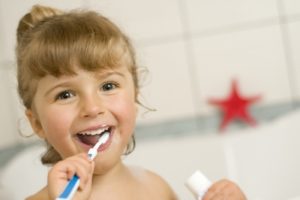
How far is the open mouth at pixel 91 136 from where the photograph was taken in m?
0.74

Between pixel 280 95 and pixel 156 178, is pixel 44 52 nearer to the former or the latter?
pixel 156 178

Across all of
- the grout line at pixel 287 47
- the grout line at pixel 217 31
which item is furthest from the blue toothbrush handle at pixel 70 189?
the grout line at pixel 287 47

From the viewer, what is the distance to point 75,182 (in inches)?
25.5

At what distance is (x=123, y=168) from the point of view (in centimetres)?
95

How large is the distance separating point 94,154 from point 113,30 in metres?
0.24

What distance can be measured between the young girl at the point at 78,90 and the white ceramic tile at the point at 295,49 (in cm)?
59

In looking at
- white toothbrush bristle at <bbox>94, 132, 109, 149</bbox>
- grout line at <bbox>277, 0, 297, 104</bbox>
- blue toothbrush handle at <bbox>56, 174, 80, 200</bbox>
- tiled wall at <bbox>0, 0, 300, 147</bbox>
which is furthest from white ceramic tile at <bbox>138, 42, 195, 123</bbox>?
blue toothbrush handle at <bbox>56, 174, 80, 200</bbox>

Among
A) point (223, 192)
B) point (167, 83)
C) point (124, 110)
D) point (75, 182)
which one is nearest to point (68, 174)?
point (75, 182)

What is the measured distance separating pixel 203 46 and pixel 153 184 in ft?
1.57

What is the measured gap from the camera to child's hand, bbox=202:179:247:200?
78 centimetres

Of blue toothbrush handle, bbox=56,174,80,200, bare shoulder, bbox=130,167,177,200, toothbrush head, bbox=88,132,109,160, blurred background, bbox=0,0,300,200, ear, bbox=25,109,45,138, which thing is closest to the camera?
blue toothbrush handle, bbox=56,174,80,200

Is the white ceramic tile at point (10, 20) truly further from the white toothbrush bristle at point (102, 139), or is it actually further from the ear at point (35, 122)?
the white toothbrush bristle at point (102, 139)

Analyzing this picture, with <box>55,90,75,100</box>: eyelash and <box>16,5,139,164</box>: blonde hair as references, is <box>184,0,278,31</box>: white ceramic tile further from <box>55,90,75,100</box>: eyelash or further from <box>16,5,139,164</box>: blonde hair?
<box>55,90,75,100</box>: eyelash

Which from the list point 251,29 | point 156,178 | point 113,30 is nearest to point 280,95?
point 251,29
